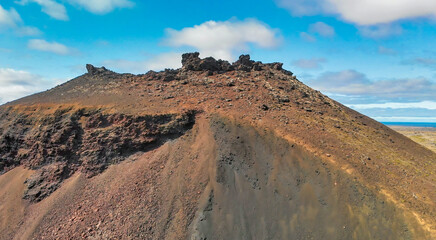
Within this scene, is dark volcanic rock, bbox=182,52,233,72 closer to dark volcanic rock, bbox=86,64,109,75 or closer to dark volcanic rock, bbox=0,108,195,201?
dark volcanic rock, bbox=0,108,195,201

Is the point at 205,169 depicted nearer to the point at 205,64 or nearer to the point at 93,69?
the point at 205,64

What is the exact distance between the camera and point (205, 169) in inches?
637

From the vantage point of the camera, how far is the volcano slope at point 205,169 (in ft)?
46.1

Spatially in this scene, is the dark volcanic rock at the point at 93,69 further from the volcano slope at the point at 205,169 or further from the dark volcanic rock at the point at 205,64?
the dark volcanic rock at the point at 205,64

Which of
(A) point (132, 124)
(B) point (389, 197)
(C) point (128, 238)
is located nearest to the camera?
(C) point (128, 238)

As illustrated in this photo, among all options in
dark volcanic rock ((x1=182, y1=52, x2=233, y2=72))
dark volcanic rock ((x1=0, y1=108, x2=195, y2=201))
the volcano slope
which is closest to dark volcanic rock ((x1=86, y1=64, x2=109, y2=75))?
the volcano slope

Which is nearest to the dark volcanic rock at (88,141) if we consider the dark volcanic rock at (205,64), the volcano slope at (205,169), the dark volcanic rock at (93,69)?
the volcano slope at (205,169)

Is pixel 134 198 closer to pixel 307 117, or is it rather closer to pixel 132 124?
pixel 132 124

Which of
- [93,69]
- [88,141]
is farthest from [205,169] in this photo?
[93,69]

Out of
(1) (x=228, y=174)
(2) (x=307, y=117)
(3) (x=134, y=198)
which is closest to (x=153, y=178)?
(3) (x=134, y=198)

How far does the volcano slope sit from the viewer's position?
1406 cm

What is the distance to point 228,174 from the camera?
16.0 metres

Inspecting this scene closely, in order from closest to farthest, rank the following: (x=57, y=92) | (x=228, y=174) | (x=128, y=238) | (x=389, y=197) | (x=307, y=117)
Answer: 1. (x=128, y=238)
2. (x=389, y=197)
3. (x=228, y=174)
4. (x=307, y=117)
5. (x=57, y=92)

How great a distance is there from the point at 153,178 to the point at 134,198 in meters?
1.69
